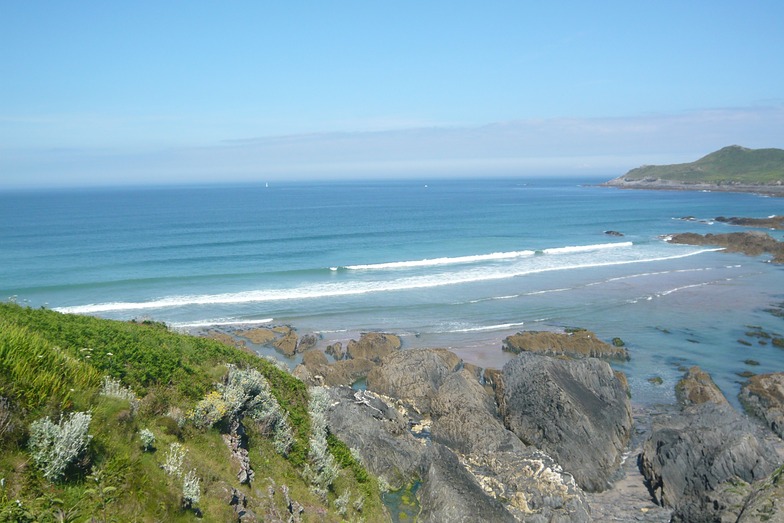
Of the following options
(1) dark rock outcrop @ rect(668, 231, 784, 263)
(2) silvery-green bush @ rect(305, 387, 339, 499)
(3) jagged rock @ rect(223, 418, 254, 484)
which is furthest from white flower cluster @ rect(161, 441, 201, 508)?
(1) dark rock outcrop @ rect(668, 231, 784, 263)

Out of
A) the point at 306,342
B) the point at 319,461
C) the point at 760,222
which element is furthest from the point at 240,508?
the point at 760,222

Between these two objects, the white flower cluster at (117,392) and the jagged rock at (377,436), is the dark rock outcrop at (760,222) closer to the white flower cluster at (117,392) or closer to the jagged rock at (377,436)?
the jagged rock at (377,436)

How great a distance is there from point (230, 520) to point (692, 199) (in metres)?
148

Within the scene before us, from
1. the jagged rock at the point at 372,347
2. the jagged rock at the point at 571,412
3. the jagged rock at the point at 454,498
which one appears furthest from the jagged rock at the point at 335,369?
the jagged rock at the point at 454,498

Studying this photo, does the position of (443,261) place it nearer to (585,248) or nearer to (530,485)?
(585,248)

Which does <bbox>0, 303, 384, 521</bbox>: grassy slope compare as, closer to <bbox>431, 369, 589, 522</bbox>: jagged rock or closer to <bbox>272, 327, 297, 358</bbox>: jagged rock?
<bbox>431, 369, 589, 522</bbox>: jagged rock

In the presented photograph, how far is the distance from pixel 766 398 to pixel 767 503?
1321cm

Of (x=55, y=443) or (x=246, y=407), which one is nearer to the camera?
(x=55, y=443)

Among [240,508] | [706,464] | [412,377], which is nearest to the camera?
[240,508]

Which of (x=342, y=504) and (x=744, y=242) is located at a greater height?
(x=342, y=504)

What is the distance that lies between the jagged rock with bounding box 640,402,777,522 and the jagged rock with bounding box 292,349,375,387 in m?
12.9

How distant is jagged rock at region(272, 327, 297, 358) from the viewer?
3070 cm

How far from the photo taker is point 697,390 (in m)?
24.1

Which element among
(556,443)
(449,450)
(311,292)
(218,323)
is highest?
(311,292)
